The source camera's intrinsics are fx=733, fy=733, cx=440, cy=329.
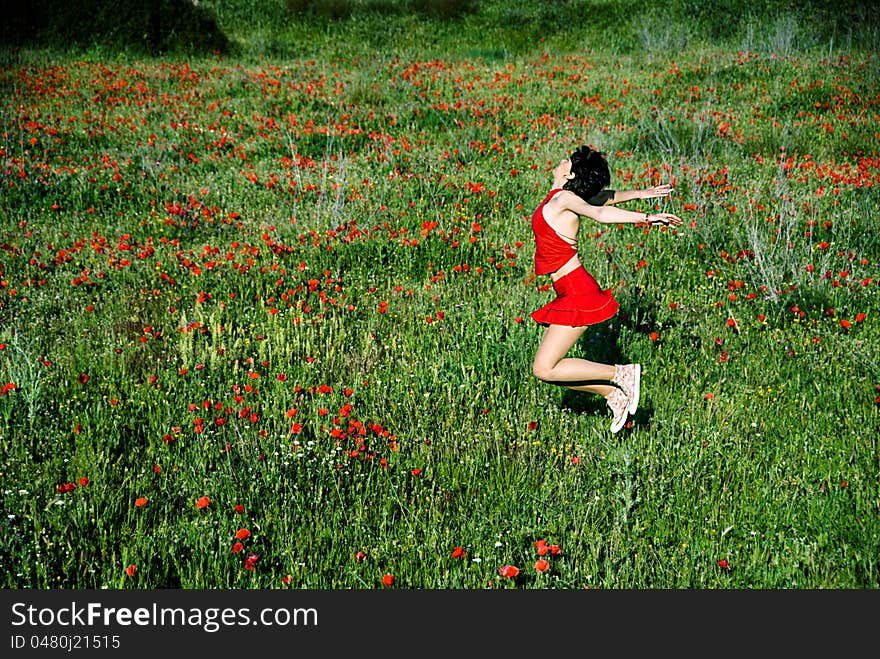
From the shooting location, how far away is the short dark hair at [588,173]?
403 cm

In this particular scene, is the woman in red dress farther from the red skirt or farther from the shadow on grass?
the shadow on grass

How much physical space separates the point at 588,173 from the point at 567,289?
66cm

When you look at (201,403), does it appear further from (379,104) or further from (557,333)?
(379,104)

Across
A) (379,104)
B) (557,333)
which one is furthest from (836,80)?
(557,333)

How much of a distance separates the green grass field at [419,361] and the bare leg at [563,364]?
330 mm

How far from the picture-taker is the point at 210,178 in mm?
9266

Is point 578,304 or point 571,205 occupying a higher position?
point 571,205

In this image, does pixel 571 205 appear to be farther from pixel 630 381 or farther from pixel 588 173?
pixel 630 381

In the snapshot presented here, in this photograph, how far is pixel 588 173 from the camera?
13.2 ft

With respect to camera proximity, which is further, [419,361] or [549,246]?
[419,361]

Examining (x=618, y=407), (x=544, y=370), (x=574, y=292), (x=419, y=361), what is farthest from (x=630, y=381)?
(x=419, y=361)

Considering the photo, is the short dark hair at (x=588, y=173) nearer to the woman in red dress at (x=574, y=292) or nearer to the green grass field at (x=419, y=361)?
the woman in red dress at (x=574, y=292)

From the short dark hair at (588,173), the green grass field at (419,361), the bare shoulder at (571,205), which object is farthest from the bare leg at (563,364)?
the short dark hair at (588,173)

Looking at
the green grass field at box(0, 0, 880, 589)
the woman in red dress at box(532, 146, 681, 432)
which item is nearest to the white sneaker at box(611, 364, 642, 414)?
the woman in red dress at box(532, 146, 681, 432)
